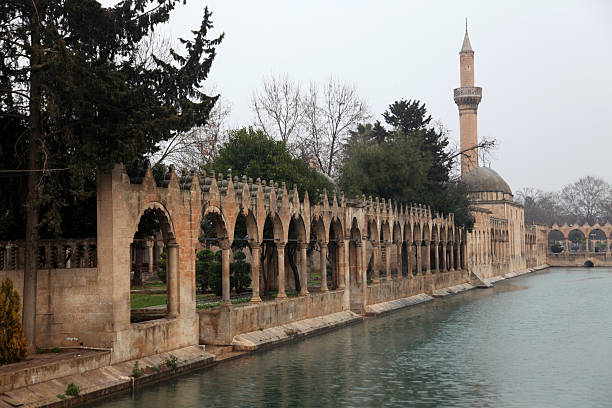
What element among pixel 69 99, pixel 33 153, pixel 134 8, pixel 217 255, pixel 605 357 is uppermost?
Answer: pixel 134 8

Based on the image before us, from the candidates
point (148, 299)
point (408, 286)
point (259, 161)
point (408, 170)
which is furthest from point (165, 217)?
point (408, 170)

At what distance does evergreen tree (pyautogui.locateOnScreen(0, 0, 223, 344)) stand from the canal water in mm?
5128

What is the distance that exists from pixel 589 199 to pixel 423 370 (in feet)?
436

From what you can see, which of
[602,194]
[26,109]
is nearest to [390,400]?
[26,109]

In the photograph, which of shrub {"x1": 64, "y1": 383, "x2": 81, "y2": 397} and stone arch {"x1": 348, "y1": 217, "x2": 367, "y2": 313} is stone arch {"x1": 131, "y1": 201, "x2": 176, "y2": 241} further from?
stone arch {"x1": 348, "y1": 217, "x2": 367, "y2": 313}

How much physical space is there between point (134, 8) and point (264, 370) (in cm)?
1034

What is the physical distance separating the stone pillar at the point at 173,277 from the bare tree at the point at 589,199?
13091 cm

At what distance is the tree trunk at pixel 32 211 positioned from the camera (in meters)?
16.6

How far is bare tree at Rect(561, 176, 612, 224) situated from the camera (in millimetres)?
140250

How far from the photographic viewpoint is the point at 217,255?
34656mm

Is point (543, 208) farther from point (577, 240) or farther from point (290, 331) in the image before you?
point (290, 331)

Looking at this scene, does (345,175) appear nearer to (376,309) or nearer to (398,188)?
(398,188)

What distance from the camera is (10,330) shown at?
1559cm

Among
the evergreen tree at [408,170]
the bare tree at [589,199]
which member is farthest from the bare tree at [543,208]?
the evergreen tree at [408,170]
